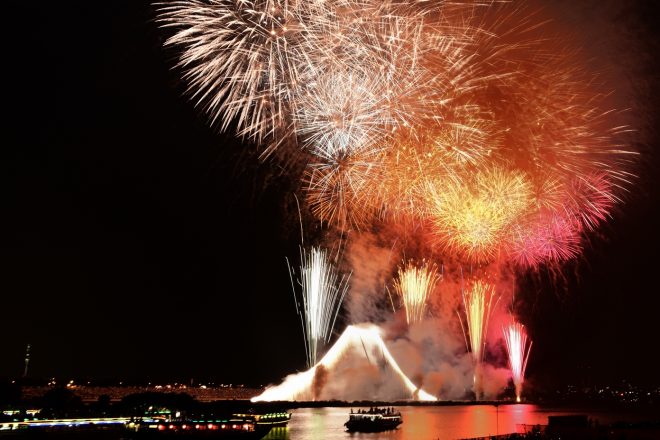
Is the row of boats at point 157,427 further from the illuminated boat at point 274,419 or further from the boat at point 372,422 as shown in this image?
the boat at point 372,422

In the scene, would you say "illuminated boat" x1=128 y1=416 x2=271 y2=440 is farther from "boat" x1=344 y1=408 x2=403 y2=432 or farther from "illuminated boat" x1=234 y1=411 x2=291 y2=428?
"boat" x1=344 y1=408 x2=403 y2=432

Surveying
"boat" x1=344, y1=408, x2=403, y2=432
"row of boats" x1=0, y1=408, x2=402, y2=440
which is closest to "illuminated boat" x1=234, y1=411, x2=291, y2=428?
"row of boats" x1=0, y1=408, x2=402, y2=440

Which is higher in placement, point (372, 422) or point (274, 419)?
point (274, 419)

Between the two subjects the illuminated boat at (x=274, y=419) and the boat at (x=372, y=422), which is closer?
the illuminated boat at (x=274, y=419)

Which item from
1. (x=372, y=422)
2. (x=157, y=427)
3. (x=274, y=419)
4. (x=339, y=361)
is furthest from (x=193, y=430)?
(x=339, y=361)

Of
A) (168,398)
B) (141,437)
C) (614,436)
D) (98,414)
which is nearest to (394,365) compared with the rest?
(168,398)

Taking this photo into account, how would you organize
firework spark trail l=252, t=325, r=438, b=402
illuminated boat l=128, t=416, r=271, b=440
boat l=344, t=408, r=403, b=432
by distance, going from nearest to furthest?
illuminated boat l=128, t=416, r=271, b=440 → boat l=344, t=408, r=403, b=432 → firework spark trail l=252, t=325, r=438, b=402

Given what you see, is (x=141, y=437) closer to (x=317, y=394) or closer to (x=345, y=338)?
(x=345, y=338)

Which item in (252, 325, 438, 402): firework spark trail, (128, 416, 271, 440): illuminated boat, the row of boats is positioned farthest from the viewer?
(252, 325, 438, 402): firework spark trail

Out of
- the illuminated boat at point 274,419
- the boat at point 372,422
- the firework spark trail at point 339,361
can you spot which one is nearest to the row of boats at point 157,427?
the illuminated boat at point 274,419

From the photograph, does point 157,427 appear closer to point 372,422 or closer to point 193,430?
point 193,430
